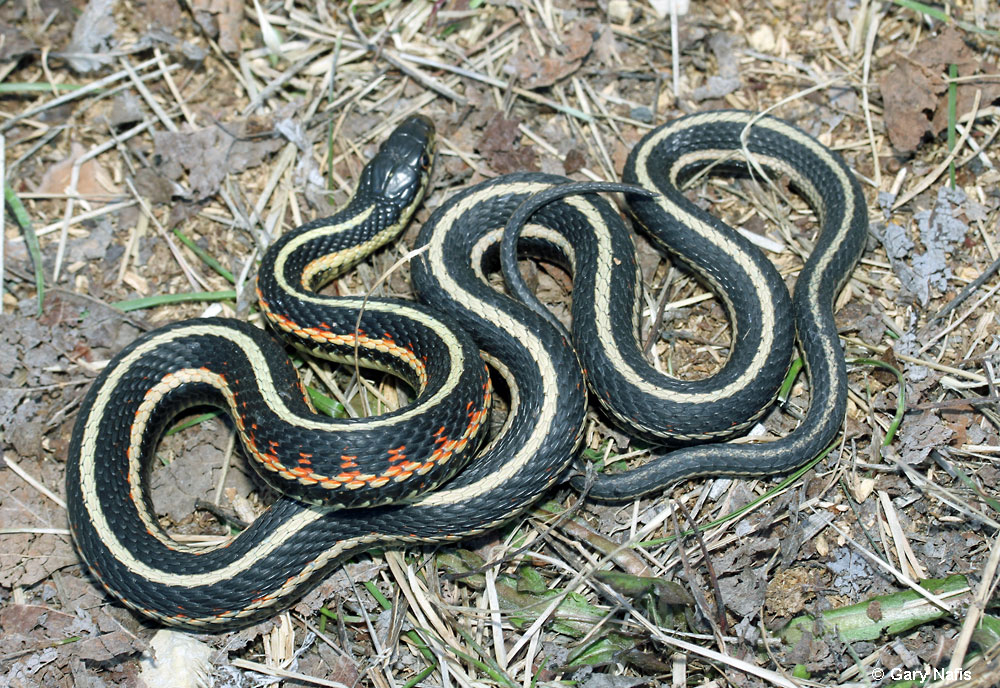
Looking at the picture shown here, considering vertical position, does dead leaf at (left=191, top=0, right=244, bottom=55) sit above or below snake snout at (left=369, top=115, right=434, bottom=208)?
above

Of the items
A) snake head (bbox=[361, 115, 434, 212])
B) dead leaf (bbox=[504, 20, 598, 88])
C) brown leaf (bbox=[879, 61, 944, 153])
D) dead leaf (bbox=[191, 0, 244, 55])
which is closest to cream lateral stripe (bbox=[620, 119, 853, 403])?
brown leaf (bbox=[879, 61, 944, 153])

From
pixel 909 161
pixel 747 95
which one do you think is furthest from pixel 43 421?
pixel 909 161

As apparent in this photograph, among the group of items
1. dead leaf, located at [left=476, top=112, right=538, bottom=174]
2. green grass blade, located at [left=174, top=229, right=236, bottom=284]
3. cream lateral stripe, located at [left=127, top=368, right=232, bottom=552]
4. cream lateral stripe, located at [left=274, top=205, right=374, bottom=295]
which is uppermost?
dead leaf, located at [left=476, top=112, right=538, bottom=174]

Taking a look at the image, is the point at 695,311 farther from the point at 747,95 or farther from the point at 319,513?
the point at 319,513

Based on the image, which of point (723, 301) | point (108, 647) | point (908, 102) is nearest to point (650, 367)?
point (723, 301)

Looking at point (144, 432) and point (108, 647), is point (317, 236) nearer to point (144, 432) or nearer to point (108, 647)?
point (144, 432)

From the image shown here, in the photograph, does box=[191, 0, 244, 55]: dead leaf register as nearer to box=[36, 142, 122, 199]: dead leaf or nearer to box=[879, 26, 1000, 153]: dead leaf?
box=[36, 142, 122, 199]: dead leaf

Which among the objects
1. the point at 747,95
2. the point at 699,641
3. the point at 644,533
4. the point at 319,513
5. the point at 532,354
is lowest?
the point at 699,641
